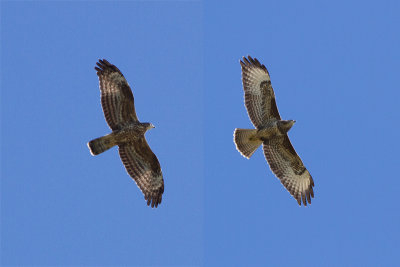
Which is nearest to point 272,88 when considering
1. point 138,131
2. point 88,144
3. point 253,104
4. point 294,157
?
point 253,104

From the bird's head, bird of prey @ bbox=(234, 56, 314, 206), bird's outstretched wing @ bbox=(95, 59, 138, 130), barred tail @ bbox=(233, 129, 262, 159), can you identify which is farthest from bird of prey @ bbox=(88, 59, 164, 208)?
the bird's head

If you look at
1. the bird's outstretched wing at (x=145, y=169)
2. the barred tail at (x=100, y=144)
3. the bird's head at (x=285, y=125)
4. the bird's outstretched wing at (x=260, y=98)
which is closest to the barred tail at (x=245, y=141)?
the bird's outstretched wing at (x=260, y=98)

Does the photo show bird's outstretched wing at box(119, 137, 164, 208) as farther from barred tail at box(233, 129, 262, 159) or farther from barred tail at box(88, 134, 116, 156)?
barred tail at box(233, 129, 262, 159)

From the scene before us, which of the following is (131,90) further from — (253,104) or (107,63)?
(253,104)

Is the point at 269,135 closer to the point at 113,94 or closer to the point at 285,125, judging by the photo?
the point at 285,125

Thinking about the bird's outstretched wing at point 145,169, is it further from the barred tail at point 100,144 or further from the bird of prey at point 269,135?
the bird of prey at point 269,135
